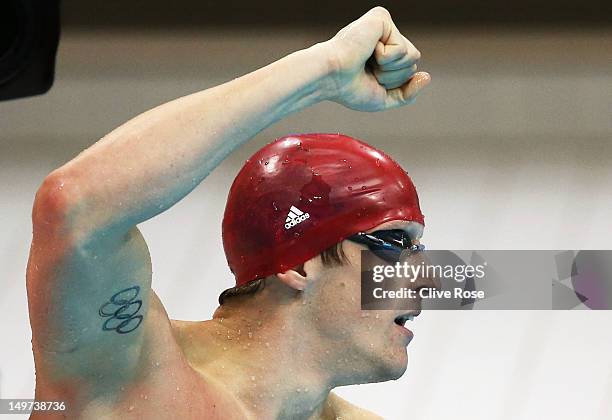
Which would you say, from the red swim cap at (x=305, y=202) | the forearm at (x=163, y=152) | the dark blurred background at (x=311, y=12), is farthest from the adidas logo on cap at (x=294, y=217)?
the dark blurred background at (x=311, y=12)

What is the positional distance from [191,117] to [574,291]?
4.40 feet

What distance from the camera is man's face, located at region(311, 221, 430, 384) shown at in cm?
123

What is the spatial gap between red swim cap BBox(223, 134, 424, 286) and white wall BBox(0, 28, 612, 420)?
1.06 meters

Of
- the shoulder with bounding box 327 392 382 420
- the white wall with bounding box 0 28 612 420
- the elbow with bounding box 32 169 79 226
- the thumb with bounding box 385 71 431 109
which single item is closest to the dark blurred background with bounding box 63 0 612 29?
the white wall with bounding box 0 28 612 420

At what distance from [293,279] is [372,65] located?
0.28 m

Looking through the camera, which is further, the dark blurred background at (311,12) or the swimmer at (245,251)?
the dark blurred background at (311,12)

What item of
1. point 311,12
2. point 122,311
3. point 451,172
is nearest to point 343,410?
point 122,311

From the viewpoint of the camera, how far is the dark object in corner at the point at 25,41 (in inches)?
50.6

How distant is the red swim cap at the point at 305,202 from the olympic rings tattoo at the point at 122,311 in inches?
10.3

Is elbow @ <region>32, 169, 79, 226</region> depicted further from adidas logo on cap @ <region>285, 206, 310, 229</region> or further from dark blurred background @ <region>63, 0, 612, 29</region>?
dark blurred background @ <region>63, 0, 612, 29</region>

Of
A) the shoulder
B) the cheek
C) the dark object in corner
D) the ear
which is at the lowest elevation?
the shoulder

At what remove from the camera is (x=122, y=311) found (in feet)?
3.28

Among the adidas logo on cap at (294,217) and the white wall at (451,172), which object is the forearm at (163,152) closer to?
the adidas logo on cap at (294,217)

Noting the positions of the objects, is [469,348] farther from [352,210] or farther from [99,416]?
[99,416]
